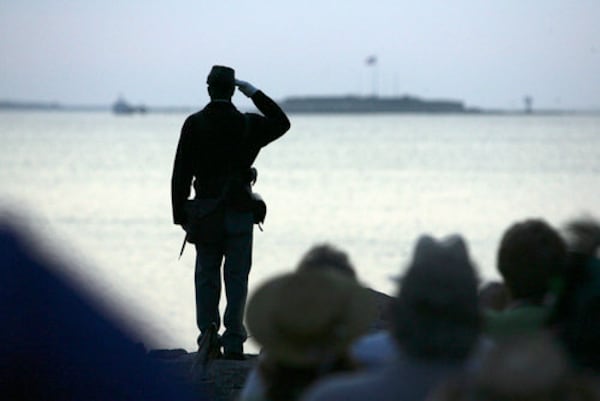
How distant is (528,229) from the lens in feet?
17.1

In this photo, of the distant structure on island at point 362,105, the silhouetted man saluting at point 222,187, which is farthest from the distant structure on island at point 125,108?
the silhouetted man saluting at point 222,187

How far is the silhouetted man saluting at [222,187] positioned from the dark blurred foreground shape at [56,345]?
10.5 feet

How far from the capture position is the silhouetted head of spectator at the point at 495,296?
550cm

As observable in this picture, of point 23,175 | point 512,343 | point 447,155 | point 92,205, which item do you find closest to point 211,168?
point 512,343

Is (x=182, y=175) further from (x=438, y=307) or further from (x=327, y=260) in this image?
(x=438, y=307)

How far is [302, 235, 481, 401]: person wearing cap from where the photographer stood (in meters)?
4.30

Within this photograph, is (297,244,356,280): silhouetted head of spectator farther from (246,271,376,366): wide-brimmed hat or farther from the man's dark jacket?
the man's dark jacket

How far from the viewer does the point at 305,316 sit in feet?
14.2

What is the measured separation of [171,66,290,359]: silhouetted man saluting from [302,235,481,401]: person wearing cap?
4457 millimetres

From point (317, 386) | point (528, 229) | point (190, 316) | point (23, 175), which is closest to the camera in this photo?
point (317, 386)

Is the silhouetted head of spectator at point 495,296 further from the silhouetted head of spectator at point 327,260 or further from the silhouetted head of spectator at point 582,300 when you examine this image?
the silhouetted head of spectator at point 327,260

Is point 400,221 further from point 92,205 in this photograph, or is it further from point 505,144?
point 505,144

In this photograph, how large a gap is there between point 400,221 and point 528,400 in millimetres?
37434

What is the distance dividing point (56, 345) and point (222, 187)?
362 centimetres
